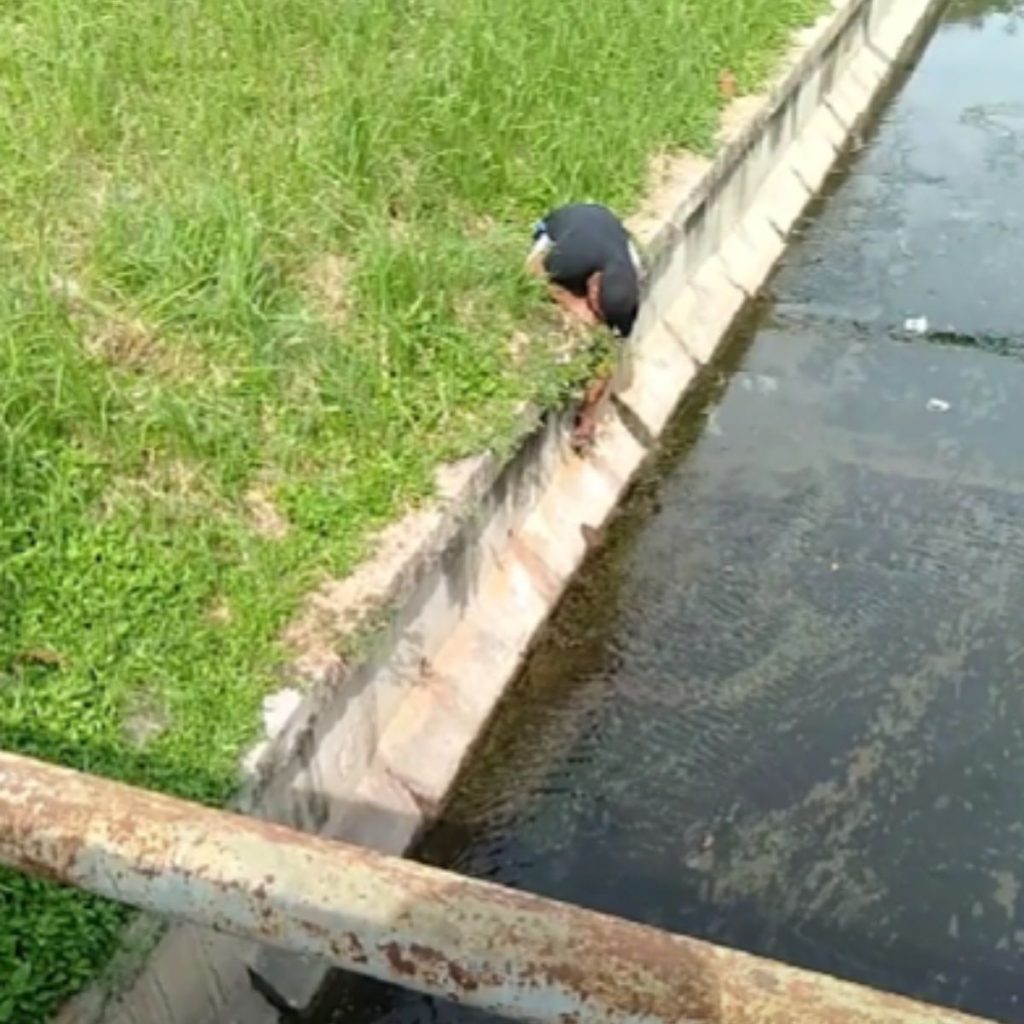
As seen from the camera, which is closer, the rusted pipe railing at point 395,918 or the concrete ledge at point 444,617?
the rusted pipe railing at point 395,918

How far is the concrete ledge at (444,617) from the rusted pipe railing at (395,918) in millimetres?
2118

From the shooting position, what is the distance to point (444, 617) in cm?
531

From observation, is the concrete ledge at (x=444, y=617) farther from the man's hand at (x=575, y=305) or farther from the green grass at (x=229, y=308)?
the man's hand at (x=575, y=305)

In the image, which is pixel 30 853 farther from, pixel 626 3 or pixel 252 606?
pixel 626 3

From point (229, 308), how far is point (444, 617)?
1.32 metres

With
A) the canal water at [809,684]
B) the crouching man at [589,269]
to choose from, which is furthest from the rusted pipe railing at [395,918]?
the crouching man at [589,269]

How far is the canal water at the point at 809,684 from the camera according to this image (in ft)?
15.8

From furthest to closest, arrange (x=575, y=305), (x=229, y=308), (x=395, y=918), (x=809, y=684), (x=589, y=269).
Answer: (x=575, y=305) → (x=589, y=269) → (x=809, y=684) → (x=229, y=308) → (x=395, y=918)

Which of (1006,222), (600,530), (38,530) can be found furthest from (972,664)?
(1006,222)

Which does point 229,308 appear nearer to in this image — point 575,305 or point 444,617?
point 444,617

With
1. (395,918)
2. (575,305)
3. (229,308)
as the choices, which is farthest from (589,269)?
(395,918)

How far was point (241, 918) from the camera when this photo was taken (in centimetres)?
141

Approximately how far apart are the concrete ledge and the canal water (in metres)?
0.17

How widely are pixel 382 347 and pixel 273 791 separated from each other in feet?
6.45
